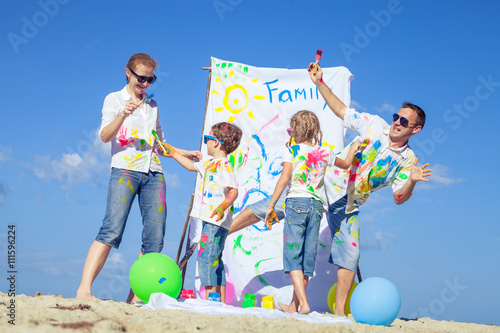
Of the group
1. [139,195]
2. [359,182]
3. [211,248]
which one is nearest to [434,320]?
[359,182]

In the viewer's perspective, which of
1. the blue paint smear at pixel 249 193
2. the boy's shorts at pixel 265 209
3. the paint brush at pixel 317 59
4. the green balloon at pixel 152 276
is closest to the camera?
the green balloon at pixel 152 276

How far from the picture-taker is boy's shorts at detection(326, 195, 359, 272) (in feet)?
15.3

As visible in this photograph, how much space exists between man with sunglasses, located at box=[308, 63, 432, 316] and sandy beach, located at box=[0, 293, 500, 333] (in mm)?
1005

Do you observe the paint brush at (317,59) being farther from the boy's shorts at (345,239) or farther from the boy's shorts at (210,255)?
the boy's shorts at (210,255)

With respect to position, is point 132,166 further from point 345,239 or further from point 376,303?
point 376,303

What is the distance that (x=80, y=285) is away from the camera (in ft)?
13.5

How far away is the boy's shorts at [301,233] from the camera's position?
430 centimetres

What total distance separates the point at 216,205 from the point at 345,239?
4.14ft

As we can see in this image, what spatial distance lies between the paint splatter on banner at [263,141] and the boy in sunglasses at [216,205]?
1133 mm

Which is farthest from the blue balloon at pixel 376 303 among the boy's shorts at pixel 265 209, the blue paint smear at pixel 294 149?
the blue paint smear at pixel 294 149

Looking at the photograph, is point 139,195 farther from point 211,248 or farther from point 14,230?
point 14,230

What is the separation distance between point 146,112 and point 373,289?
254 cm

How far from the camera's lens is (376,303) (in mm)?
3895

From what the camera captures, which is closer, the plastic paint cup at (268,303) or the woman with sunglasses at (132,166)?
the woman with sunglasses at (132,166)
